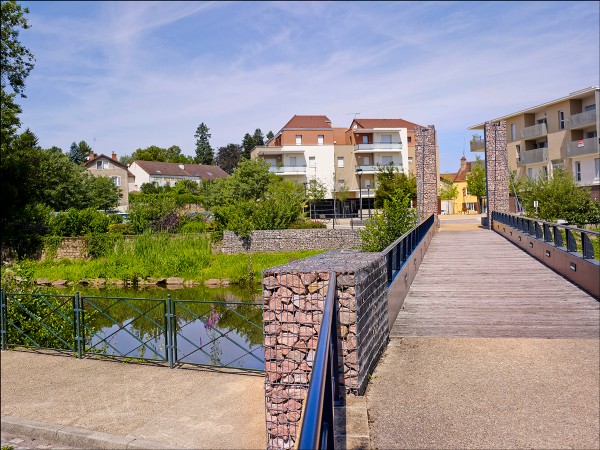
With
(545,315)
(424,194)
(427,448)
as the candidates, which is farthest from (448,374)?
(424,194)

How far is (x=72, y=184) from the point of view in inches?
2039

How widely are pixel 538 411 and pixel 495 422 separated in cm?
52

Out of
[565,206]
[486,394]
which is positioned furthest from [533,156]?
[486,394]

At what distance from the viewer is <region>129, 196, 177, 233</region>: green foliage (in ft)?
113

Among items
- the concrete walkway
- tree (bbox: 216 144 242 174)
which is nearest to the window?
the concrete walkway

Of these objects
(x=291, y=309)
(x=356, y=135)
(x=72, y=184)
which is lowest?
(x=291, y=309)

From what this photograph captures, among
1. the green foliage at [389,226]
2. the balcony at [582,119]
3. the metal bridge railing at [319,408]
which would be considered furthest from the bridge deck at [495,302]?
the balcony at [582,119]

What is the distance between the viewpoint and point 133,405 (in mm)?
6570

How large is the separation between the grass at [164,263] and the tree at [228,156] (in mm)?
75011

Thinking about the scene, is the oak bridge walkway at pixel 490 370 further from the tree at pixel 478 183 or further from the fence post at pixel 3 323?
the tree at pixel 478 183

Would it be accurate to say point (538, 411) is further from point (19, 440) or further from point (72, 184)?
point (72, 184)

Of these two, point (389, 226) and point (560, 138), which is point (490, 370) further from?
point (560, 138)

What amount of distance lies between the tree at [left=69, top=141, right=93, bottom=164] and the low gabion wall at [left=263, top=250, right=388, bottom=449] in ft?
374

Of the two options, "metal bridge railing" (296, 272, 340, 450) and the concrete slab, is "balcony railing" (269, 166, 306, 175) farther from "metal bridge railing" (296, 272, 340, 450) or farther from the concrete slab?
"metal bridge railing" (296, 272, 340, 450)
